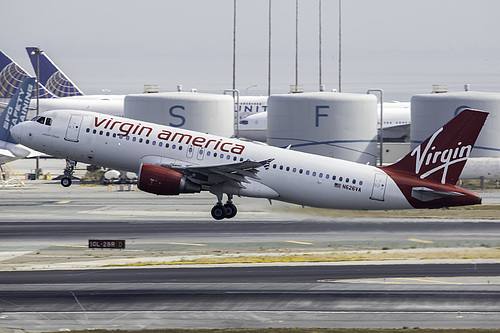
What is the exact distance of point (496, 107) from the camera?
310 feet

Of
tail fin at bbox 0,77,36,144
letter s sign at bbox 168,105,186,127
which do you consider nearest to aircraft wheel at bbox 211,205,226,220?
tail fin at bbox 0,77,36,144

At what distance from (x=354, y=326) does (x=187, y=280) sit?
36.1 ft

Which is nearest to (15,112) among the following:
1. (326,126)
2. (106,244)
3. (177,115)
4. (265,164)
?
(177,115)

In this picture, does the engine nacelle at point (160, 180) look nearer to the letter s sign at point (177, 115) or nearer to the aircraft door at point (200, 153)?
the aircraft door at point (200, 153)

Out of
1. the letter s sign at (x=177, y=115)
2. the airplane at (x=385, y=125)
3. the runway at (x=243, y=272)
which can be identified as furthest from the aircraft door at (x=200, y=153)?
the airplane at (x=385, y=125)

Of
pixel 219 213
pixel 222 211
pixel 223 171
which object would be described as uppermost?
pixel 223 171

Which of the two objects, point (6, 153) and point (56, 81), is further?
point (56, 81)

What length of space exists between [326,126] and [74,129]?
4693 cm

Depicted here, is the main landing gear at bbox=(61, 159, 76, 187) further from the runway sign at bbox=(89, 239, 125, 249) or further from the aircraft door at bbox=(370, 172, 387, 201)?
the aircraft door at bbox=(370, 172, 387, 201)

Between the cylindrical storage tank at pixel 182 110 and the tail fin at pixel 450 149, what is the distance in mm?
44250

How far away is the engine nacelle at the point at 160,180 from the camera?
48.0 m

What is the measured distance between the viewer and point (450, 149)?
48938 millimetres

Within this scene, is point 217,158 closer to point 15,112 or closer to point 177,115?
point 15,112

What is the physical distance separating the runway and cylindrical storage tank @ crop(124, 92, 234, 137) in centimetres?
2482
